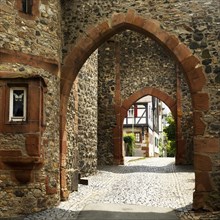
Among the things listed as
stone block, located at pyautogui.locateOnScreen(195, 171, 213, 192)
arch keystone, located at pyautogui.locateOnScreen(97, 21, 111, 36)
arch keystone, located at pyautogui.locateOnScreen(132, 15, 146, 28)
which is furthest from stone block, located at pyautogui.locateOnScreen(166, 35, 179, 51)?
stone block, located at pyautogui.locateOnScreen(195, 171, 213, 192)

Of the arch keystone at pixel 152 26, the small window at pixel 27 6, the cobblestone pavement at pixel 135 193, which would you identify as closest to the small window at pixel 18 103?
the small window at pixel 27 6

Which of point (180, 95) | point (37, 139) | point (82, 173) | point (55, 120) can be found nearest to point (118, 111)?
point (180, 95)

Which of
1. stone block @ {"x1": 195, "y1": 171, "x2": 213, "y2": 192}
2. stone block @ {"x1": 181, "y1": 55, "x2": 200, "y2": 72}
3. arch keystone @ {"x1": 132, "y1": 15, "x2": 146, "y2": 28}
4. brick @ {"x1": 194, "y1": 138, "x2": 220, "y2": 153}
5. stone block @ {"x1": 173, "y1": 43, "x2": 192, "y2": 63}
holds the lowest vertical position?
stone block @ {"x1": 195, "y1": 171, "x2": 213, "y2": 192}

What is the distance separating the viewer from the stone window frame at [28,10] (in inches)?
289

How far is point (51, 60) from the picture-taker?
787 cm

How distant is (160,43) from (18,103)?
130 inches

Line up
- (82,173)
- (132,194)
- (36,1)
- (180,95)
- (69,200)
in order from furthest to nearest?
(180,95), (82,173), (132,194), (69,200), (36,1)

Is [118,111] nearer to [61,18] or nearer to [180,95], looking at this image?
[180,95]

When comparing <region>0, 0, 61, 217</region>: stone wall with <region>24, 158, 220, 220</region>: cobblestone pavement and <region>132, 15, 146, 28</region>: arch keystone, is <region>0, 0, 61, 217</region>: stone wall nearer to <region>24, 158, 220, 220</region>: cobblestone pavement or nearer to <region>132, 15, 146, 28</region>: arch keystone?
<region>24, 158, 220, 220</region>: cobblestone pavement

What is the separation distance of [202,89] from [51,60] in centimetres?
319

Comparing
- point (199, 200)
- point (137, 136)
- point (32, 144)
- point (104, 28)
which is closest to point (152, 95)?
point (104, 28)

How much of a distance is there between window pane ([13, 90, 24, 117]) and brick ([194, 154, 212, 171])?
11.7ft

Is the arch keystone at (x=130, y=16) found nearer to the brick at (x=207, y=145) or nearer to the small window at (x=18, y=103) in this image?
the small window at (x=18, y=103)

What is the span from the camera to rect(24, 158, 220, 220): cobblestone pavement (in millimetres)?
7117
